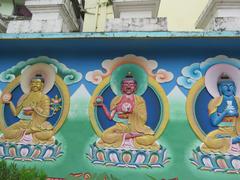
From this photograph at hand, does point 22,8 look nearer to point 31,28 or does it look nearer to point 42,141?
point 31,28

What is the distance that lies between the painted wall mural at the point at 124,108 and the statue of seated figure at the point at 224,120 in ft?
0.03

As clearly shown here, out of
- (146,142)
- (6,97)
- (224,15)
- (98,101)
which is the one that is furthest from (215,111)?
(6,97)

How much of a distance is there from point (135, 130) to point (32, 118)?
3.91 ft

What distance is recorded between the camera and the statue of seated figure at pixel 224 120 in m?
3.53

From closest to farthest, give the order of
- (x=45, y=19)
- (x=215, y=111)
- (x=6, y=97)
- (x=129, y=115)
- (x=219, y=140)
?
1. (x=219, y=140)
2. (x=215, y=111)
3. (x=129, y=115)
4. (x=6, y=97)
5. (x=45, y=19)

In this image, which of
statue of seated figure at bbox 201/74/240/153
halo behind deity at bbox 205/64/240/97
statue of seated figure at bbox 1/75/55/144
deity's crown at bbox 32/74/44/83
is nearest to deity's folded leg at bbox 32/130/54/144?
statue of seated figure at bbox 1/75/55/144

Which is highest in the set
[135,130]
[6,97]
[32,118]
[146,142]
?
[6,97]

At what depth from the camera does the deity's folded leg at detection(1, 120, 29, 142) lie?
3.88m

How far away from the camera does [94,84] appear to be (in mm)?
3945

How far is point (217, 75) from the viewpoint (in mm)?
3816

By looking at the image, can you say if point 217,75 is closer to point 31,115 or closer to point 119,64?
point 119,64

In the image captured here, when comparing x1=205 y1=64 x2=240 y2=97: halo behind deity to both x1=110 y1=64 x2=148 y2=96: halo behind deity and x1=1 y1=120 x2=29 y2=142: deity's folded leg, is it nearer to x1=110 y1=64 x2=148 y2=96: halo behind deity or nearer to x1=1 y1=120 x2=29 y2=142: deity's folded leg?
x1=110 y1=64 x2=148 y2=96: halo behind deity

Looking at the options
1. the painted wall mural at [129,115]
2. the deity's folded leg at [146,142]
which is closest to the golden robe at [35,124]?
the painted wall mural at [129,115]

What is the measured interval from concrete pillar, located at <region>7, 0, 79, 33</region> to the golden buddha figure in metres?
0.58
